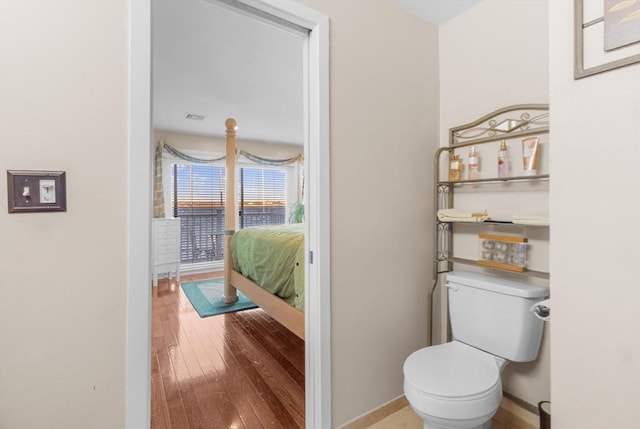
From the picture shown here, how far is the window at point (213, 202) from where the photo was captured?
5168 millimetres

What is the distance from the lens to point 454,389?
1235 mm

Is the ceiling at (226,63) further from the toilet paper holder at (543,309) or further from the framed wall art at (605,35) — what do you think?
the toilet paper holder at (543,309)

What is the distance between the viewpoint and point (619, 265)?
96 cm

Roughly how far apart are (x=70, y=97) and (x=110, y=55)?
0.19 m

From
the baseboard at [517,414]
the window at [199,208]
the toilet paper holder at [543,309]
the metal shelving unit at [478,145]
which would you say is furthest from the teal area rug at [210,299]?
the toilet paper holder at [543,309]

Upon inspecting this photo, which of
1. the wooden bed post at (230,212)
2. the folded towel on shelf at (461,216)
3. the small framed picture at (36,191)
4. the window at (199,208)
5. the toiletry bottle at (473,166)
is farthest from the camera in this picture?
the window at (199,208)

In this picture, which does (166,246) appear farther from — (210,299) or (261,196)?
(261,196)

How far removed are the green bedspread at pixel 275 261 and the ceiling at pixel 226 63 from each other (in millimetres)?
1481

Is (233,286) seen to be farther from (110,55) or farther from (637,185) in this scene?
(637,185)

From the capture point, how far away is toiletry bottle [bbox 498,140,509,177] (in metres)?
1.63

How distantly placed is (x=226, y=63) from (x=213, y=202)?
10.7 feet

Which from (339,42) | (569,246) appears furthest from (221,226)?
(569,246)

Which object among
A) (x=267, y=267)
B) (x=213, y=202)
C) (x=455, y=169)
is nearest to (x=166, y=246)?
(x=213, y=202)

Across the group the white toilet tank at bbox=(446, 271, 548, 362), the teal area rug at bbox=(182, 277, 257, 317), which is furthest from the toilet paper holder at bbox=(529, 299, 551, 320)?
the teal area rug at bbox=(182, 277, 257, 317)
